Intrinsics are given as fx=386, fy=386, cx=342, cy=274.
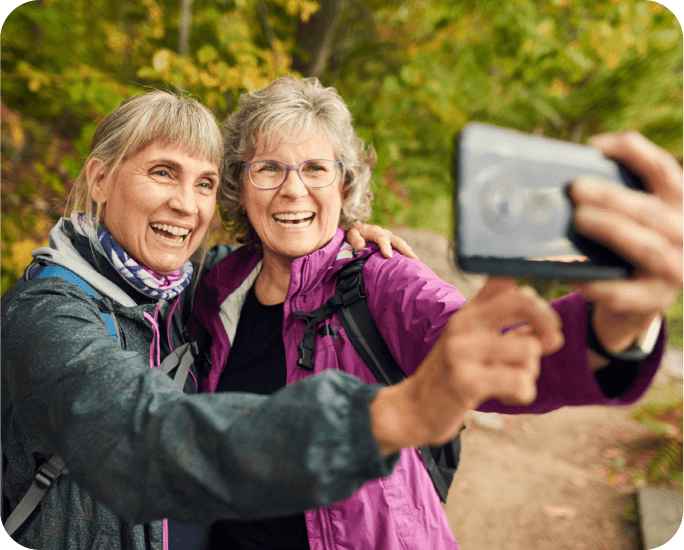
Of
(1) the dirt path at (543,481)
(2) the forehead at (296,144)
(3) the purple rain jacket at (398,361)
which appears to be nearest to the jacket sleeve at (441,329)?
(3) the purple rain jacket at (398,361)

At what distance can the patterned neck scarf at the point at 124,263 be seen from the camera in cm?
153

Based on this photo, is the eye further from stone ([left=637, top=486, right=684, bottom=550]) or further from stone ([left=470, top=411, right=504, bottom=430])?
stone ([left=470, top=411, right=504, bottom=430])

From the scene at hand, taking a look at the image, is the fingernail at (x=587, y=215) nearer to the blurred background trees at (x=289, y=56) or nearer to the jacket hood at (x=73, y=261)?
the jacket hood at (x=73, y=261)

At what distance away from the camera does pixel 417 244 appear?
211 inches

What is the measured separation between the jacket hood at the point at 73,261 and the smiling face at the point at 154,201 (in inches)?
7.1

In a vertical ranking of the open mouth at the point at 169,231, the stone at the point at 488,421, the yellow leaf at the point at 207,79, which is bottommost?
the stone at the point at 488,421

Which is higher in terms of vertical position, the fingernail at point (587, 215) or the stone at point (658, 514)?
the fingernail at point (587, 215)

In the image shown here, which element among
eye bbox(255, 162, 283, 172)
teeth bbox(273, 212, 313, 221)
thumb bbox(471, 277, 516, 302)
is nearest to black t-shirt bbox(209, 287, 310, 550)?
teeth bbox(273, 212, 313, 221)

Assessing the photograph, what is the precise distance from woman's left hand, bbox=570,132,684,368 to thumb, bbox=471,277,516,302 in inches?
6.0

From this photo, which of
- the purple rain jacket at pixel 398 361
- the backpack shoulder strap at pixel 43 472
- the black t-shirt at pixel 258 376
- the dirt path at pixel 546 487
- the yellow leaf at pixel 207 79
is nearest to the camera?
the purple rain jacket at pixel 398 361

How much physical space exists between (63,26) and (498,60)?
4638 millimetres

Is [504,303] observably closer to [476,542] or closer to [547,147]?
[547,147]

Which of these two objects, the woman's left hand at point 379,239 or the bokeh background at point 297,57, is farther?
the bokeh background at point 297,57

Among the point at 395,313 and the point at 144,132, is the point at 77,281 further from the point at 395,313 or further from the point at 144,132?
the point at 395,313
